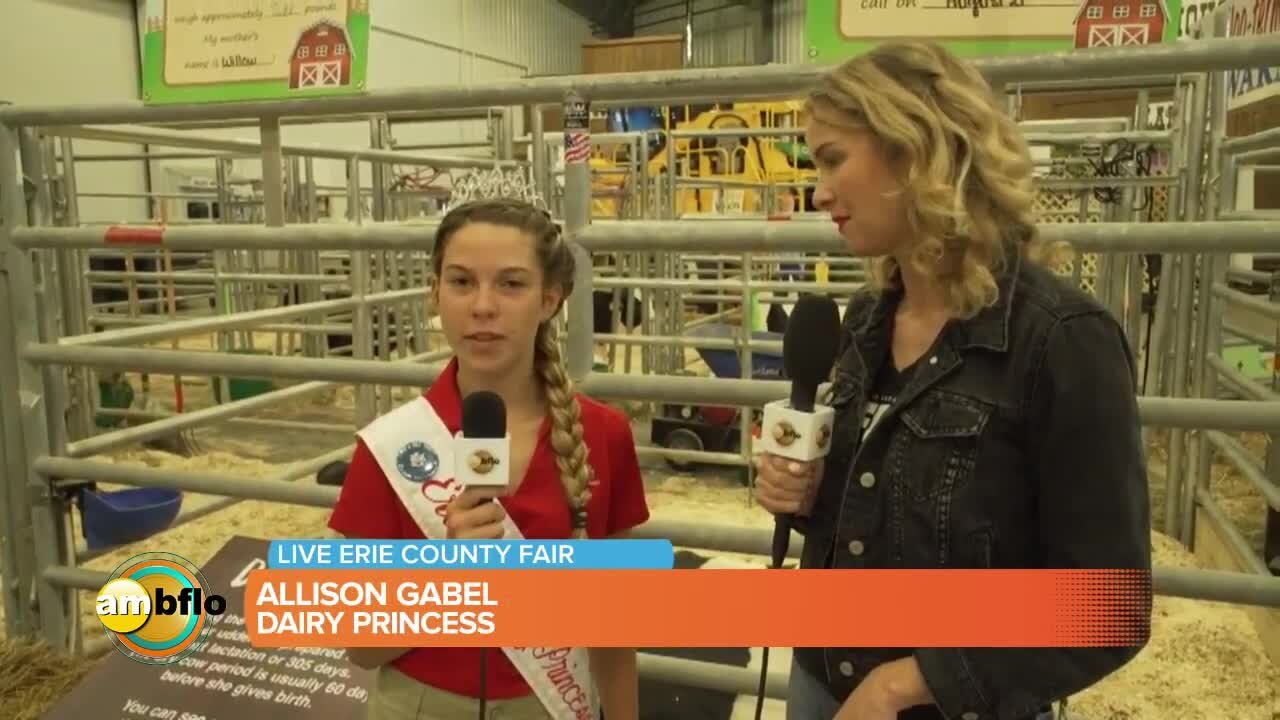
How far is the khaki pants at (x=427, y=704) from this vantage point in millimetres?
1214

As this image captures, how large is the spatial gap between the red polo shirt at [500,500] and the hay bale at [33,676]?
114 centimetres

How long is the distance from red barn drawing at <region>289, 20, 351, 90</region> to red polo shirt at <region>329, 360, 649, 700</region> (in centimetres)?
86

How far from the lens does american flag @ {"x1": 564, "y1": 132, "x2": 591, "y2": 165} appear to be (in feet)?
5.42

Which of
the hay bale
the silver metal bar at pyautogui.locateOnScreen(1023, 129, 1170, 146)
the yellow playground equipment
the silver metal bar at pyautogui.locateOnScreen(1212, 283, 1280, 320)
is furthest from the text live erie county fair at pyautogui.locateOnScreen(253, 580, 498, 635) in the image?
the yellow playground equipment

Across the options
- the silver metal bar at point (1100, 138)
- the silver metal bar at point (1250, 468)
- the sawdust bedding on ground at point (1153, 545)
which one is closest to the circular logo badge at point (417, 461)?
the sawdust bedding on ground at point (1153, 545)

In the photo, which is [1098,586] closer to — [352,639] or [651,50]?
[352,639]

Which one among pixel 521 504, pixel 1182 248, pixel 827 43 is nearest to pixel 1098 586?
pixel 521 504

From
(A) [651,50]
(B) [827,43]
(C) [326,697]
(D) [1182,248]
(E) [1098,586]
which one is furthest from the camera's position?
(A) [651,50]

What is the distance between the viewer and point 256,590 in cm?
129

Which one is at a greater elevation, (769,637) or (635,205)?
(635,205)

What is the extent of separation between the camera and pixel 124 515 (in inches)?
110

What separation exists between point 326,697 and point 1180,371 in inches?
134

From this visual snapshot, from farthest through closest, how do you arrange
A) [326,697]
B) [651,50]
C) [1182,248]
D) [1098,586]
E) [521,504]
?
[651,50] < [326,697] < [1182,248] < [521,504] < [1098,586]

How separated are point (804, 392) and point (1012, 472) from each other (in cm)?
22
